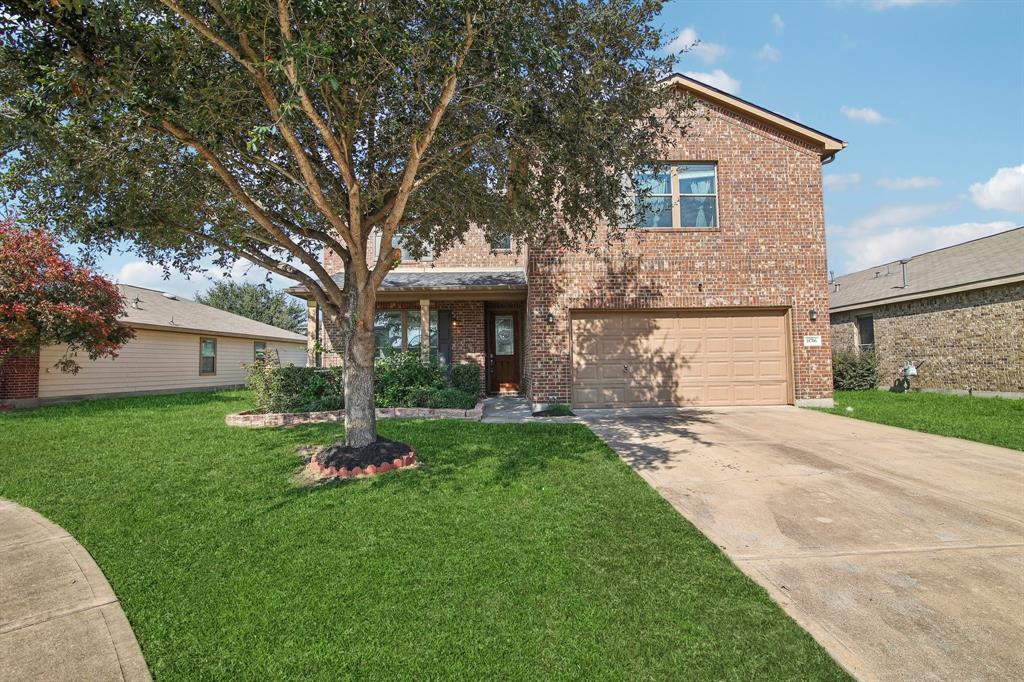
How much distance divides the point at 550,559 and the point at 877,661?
5.95ft

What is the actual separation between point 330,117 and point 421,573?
473 centimetres

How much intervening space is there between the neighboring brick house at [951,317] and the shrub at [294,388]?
16.3 meters

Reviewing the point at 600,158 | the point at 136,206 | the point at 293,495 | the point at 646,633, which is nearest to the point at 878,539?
the point at 646,633

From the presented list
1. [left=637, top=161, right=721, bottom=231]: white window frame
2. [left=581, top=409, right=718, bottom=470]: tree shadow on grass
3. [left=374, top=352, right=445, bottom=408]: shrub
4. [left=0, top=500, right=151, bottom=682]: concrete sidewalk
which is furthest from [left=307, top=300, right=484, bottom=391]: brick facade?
[left=0, top=500, right=151, bottom=682]: concrete sidewalk

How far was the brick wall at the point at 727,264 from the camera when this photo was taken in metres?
10.5

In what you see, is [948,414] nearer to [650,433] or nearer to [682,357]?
[682,357]

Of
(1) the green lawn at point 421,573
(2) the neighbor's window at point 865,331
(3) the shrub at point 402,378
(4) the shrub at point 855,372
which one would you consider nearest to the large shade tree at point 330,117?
(1) the green lawn at point 421,573

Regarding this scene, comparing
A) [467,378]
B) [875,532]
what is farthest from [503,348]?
[875,532]

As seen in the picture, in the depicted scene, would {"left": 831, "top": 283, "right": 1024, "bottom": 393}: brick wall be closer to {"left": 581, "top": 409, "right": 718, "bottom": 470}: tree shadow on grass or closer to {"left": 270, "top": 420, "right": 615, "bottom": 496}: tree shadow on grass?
{"left": 581, "top": 409, "right": 718, "bottom": 470}: tree shadow on grass

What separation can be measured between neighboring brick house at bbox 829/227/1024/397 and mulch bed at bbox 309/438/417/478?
14.9m

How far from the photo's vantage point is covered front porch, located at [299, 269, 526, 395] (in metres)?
12.3

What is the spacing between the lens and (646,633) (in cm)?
245

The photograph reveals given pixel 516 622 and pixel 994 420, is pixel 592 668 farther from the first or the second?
pixel 994 420

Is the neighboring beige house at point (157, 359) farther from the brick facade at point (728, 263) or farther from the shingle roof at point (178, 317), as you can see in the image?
the brick facade at point (728, 263)
